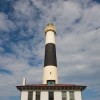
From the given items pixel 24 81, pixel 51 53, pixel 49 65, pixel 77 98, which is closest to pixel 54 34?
pixel 51 53

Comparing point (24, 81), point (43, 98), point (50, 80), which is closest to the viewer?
point (43, 98)

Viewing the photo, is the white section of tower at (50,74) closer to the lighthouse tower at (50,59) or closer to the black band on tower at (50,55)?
the lighthouse tower at (50,59)

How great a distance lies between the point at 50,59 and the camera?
50.0 m

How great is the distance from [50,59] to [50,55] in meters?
1.18

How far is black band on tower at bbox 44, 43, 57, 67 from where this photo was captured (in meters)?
49.6

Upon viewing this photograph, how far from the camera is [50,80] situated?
4744 centimetres

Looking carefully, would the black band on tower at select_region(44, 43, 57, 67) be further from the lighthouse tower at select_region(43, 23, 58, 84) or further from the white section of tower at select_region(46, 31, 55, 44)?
the white section of tower at select_region(46, 31, 55, 44)

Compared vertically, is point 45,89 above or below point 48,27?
below

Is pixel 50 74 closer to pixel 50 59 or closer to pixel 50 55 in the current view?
pixel 50 59

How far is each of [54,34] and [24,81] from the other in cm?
1724

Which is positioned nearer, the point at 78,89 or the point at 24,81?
the point at 78,89

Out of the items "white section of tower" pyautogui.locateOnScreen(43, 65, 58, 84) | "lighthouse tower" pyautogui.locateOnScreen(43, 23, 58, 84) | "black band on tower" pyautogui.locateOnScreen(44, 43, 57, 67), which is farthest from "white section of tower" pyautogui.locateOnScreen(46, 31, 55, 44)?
"white section of tower" pyautogui.locateOnScreen(43, 65, 58, 84)

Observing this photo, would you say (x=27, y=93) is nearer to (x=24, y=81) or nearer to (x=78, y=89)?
(x=24, y=81)

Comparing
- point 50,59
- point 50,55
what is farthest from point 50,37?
point 50,59
